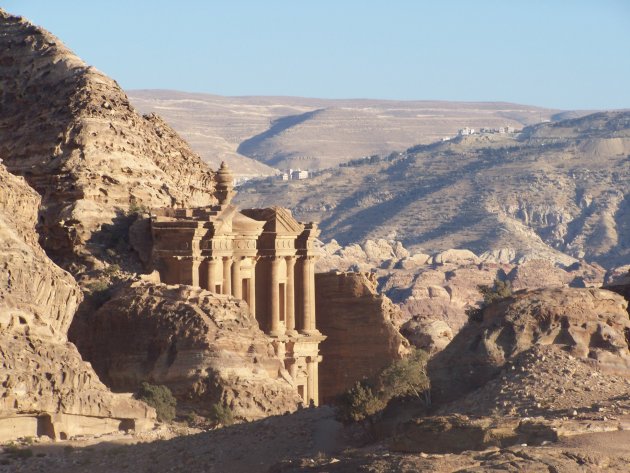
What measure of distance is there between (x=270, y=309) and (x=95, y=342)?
19.7 m

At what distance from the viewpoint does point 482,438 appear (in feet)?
125

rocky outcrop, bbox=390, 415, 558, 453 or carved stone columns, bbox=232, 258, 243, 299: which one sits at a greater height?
rocky outcrop, bbox=390, 415, 558, 453

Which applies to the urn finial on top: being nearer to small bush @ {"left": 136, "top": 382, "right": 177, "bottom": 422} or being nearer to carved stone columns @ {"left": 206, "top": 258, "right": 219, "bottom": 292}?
carved stone columns @ {"left": 206, "top": 258, "right": 219, "bottom": 292}

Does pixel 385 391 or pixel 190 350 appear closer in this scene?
pixel 385 391

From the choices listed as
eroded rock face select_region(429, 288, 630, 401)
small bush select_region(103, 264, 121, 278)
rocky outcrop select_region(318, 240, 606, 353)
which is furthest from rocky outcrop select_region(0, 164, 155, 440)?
rocky outcrop select_region(318, 240, 606, 353)

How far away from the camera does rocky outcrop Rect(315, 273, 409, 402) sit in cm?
8094

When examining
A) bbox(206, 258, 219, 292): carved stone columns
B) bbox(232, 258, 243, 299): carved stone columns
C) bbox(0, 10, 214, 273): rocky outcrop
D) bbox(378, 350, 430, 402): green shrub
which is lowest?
bbox(232, 258, 243, 299): carved stone columns

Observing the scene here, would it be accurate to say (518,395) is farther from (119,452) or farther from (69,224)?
(69,224)

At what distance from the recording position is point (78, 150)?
76.6 metres

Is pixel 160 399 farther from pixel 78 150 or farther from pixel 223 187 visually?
pixel 223 187

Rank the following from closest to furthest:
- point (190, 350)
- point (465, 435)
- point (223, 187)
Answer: point (465, 435) < point (190, 350) < point (223, 187)

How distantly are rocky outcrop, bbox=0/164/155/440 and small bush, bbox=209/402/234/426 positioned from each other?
350 centimetres

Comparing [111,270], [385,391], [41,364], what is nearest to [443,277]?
[111,270]

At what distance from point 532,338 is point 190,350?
14682 mm
